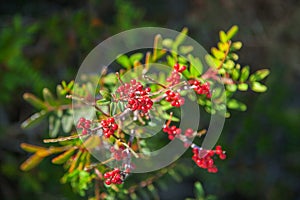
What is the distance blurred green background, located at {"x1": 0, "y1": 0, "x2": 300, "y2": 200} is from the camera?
63.7 inches

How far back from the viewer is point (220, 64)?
3.07ft

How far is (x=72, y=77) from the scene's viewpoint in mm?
1721

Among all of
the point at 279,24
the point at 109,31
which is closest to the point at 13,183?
the point at 109,31

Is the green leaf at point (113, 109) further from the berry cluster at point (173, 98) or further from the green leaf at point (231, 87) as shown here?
the green leaf at point (231, 87)

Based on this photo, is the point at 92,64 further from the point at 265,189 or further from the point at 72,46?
the point at 265,189

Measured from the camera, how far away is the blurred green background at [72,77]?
1618 mm

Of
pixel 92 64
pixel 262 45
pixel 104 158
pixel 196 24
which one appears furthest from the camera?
pixel 262 45

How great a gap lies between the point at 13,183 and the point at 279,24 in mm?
1438

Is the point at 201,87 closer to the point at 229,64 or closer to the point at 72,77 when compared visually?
the point at 229,64

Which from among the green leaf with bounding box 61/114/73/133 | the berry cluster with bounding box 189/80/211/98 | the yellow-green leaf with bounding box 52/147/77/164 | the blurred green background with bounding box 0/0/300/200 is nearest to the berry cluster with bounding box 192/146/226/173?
the berry cluster with bounding box 189/80/211/98

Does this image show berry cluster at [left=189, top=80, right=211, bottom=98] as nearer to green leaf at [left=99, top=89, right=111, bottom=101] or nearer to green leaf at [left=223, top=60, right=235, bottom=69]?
green leaf at [left=223, top=60, right=235, bottom=69]

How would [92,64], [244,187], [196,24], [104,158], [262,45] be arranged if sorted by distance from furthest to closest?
1. [262,45]
2. [196,24]
3. [244,187]
4. [92,64]
5. [104,158]

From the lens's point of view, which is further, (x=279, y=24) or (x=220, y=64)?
(x=279, y=24)

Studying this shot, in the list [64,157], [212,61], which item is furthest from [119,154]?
[212,61]
